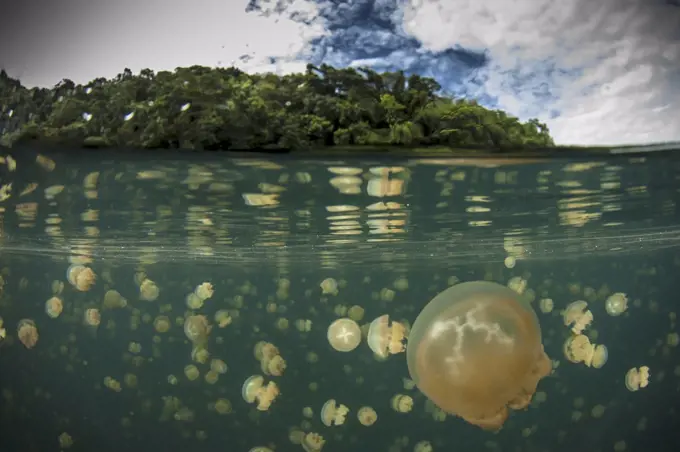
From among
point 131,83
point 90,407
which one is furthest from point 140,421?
point 131,83

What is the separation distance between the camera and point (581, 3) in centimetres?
131

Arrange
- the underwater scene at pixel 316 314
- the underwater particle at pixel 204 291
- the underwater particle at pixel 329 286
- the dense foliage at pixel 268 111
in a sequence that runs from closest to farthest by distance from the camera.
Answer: the dense foliage at pixel 268 111 → the underwater scene at pixel 316 314 → the underwater particle at pixel 204 291 → the underwater particle at pixel 329 286

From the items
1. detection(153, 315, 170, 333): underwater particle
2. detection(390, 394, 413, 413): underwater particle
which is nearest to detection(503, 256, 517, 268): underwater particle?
detection(390, 394, 413, 413): underwater particle

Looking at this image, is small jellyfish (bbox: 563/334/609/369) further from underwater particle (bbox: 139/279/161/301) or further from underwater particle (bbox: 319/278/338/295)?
underwater particle (bbox: 139/279/161/301)

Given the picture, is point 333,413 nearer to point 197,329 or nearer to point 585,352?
point 197,329

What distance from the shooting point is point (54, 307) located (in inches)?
68.9

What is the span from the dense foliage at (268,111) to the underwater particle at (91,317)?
66 centimetres

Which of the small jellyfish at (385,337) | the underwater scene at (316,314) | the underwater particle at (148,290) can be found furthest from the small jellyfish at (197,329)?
the small jellyfish at (385,337)

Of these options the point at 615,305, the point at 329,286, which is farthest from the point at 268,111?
the point at 615,305

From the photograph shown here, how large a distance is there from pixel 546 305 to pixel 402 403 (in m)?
0.63

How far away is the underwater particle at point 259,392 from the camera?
1.71 meters

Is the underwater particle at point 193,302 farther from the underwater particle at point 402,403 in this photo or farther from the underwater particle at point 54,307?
the underwater particle at point 402,403

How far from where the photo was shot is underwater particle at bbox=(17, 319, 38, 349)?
1.71 m

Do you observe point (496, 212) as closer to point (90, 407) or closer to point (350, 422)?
point (350, 422)
